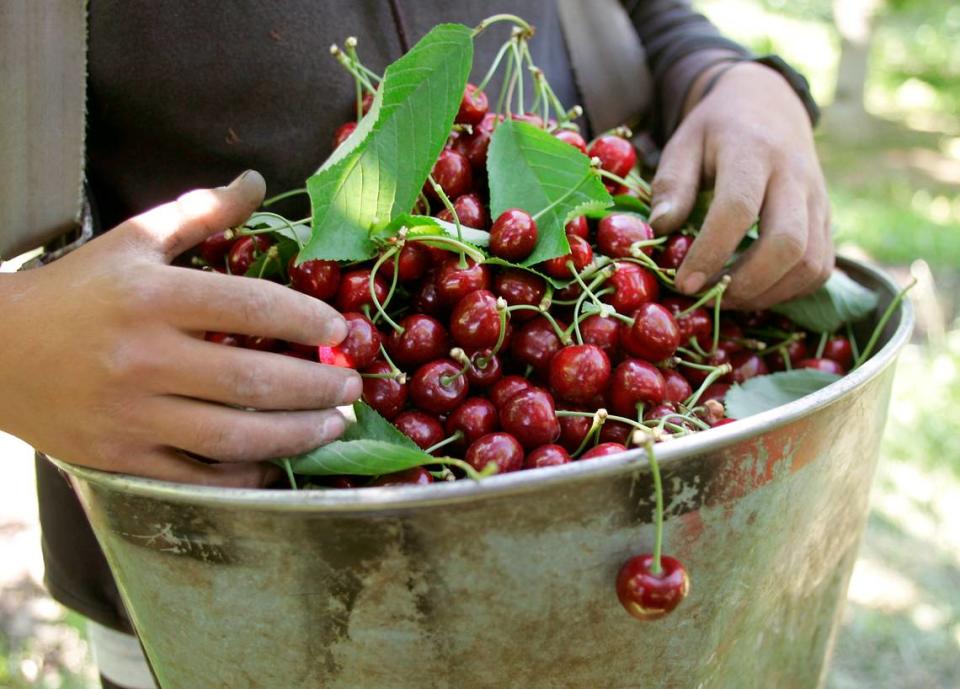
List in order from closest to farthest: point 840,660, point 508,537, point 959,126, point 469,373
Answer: point 508,537, point 469,373, point 840,660, point 959,126

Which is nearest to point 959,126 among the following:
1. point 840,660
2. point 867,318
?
point 840,660

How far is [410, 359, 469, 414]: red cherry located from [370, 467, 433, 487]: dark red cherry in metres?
0.09

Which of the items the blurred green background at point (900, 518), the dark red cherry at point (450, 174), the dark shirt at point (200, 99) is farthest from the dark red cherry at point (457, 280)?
the blurred green background at point (900, 518)

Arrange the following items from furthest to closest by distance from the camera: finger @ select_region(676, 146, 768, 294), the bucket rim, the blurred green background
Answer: the blurred green background → finger @ select_region(676, 146, 768, 294) → the bucket rim

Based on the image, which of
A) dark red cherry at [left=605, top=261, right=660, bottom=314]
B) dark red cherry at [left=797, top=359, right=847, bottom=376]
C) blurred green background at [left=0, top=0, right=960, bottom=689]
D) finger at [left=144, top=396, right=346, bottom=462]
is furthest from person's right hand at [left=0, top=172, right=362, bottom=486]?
blurred green background at [left=0, top=0, right=960, bottom=689]

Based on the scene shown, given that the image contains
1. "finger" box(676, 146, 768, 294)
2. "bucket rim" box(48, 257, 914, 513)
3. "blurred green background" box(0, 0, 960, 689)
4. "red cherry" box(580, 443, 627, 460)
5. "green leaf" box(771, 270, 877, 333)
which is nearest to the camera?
"bucket rim" box(48, 257, 914, 513)

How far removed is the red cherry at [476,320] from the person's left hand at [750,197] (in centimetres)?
26

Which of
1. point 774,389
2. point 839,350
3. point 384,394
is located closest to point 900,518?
point 839,350

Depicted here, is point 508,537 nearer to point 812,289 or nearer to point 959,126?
point 812,289

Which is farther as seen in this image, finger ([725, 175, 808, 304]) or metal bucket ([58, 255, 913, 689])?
finger ([725, 175, 808, 304])

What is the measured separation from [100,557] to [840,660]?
1.58 m

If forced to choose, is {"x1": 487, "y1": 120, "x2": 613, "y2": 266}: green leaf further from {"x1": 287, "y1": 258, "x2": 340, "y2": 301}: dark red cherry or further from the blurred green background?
the blurred green background

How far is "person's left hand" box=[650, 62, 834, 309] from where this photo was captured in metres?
0.94

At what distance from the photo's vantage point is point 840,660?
1.93 meters
